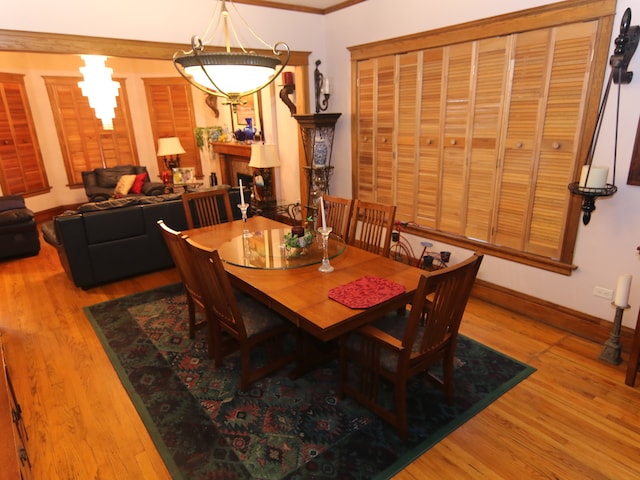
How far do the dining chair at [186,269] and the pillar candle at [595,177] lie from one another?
251 cm

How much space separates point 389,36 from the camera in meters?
3.84

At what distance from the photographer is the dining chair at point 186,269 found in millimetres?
2332

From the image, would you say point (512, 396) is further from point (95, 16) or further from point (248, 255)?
point (95, 16)

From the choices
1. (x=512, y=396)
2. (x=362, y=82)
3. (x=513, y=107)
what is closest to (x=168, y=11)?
(x=362, y=82)

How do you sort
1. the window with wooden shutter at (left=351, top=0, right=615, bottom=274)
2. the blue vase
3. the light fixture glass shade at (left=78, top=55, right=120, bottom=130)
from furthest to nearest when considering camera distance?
the blue vase
the light fixture glass shade at (left=78, top=55, right=120, bottom=130)
the window with wooden shutter at (left=351, top=0, right=615, bottom=274)

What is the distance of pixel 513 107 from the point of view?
3010 millimetres

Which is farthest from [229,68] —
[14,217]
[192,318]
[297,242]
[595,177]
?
[14,217]

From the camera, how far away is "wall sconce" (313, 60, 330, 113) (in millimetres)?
4577

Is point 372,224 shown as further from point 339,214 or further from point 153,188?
point 153,188

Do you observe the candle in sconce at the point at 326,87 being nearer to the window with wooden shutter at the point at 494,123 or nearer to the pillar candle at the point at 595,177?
the window with wooden shutter at the point at 494,123

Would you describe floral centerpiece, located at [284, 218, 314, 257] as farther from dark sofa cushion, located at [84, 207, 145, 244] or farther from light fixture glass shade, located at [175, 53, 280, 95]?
dark sofa cushion, located at [84, 207, 145, 244]

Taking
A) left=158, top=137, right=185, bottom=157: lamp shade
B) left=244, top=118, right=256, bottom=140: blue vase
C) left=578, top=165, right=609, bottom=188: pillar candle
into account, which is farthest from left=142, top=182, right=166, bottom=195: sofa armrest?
left=578, top=165, right=609, bottom=188: pillar candle

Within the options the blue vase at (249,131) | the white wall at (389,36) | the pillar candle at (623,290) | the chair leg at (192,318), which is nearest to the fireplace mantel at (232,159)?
the blue vase at (249,131)

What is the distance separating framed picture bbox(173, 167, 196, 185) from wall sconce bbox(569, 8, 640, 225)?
5.59 metres
